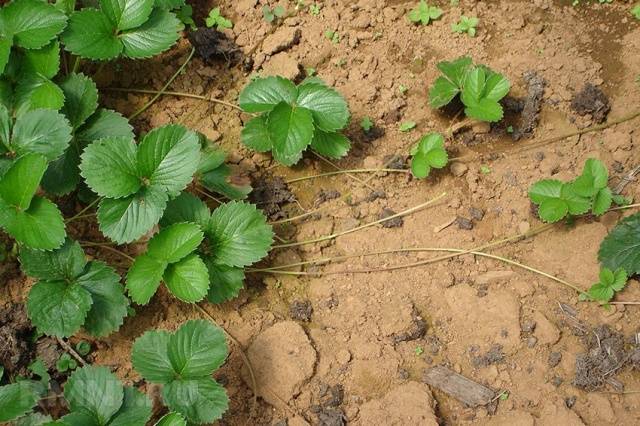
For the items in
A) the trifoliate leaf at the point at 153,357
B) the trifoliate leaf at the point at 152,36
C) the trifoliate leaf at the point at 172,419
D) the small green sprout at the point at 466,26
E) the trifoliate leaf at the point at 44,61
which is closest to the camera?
the trifoliate leaf at the point at 172,419

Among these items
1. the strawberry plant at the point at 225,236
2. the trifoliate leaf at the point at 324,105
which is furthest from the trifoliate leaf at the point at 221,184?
the trifoliate leaf at the point at 324,105

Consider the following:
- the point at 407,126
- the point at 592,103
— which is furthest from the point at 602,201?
the point at 407,126

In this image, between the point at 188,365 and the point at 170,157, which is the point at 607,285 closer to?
the point at 188,365

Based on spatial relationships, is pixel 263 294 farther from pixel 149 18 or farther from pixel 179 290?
pixel 149 18

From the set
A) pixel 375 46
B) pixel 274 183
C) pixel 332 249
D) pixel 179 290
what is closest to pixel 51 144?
pixel 179 290

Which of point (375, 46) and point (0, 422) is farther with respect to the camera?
point (375, 46)

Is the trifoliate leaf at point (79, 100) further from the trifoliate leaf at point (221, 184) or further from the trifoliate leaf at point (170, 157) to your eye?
the trifoliate leaf at point (221, 184)
